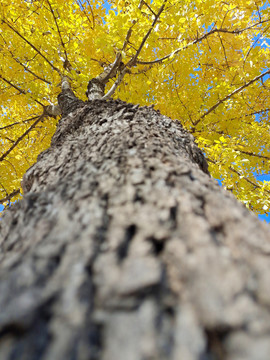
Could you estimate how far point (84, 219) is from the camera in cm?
67

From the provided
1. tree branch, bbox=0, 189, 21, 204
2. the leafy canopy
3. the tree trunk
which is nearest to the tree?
the tree trunk

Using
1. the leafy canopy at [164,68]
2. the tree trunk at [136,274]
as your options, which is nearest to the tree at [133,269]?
the tree trunk at [136,274]

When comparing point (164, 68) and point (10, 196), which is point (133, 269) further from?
point (10, 196)

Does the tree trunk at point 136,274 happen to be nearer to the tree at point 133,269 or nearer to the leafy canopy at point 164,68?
the tree at point 133,269

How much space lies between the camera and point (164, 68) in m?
3.46

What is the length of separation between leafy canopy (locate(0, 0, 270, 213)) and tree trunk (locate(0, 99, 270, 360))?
2.32 m

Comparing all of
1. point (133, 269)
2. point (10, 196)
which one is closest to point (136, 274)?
point (133, 269)

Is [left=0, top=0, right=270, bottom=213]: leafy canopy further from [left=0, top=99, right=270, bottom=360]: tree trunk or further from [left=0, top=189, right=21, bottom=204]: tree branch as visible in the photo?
[left=0, top=99, right=270, bottom=360]: tree trunk

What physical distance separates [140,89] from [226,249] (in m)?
3.44

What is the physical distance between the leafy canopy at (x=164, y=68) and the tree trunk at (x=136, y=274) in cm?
232

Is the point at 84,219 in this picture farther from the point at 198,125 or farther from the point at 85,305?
the point at 198,125

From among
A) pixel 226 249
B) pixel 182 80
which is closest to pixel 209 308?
pixel 226 249

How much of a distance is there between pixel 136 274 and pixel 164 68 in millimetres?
3694

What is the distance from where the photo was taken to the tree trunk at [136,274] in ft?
1.28
